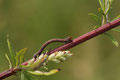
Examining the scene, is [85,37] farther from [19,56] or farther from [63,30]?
[63,30]

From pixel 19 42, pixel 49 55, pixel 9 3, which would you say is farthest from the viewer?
pixel 9 3

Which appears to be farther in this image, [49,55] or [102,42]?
→ [102,42]

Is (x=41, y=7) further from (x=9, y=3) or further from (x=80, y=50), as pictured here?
(x=80, y=50)

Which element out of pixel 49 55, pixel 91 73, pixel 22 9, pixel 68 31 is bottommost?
pixel 91 73

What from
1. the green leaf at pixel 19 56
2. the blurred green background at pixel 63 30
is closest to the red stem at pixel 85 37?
the green leaf at pixel 19 56

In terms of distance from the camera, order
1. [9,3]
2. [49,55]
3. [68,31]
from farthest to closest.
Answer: [68,31] < [9,3] < [49,55]

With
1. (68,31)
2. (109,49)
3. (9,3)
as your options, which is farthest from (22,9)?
(109,49)

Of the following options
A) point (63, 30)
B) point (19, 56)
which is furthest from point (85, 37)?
point (63, 30)

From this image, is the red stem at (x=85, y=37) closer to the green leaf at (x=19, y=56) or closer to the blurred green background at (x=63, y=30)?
the green leaf at (x=19, y=56)

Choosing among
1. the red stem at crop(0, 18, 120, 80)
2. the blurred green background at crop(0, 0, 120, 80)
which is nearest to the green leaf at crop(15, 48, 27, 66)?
the red stem at crop(0, 18, 120, 80)
